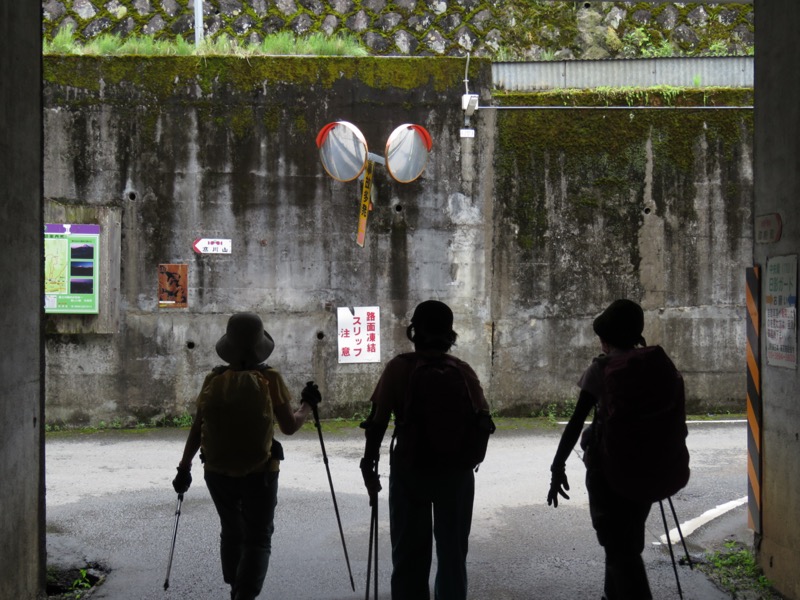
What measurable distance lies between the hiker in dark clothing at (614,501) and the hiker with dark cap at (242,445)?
1.63 metres

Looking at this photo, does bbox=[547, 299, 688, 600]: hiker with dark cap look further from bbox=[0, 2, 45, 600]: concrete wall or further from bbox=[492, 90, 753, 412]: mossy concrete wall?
bbox=[492, 90, 753, 412]: mossy concrete wall

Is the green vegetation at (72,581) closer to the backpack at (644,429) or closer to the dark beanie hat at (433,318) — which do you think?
the dark beanie hat at (433,318)

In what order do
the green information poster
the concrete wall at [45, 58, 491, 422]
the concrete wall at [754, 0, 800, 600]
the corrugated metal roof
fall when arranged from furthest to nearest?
the corrugated metal roof, the concrete wall at [45, 58, 491, 422], the green information poster, the concrete wall at [754, 0, 800, 600]

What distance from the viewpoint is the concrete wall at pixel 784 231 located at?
17.9 ft

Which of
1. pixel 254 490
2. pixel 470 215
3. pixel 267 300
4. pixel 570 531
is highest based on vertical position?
pixel 470 215

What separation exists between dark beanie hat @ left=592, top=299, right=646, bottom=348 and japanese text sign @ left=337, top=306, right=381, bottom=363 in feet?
24.8

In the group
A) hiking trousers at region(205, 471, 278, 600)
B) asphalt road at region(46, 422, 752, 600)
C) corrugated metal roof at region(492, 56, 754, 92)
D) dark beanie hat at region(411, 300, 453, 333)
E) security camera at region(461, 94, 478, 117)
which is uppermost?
corrugated metal roof at region(492, 56, 754, 92)

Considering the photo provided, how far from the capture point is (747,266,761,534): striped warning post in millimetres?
6074

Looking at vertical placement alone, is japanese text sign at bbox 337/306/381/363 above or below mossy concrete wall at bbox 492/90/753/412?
below

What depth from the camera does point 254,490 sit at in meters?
4.93

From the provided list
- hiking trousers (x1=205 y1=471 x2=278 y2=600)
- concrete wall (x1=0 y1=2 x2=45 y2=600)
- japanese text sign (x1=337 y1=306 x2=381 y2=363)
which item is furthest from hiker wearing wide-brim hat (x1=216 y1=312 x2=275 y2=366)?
japanese text sign (x1=337 y1=306 x2=381 y2=363)

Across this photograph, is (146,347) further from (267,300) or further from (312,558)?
(312,558)

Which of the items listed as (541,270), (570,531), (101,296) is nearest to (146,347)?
(101,296)

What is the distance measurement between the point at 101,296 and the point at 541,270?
6.21 m
